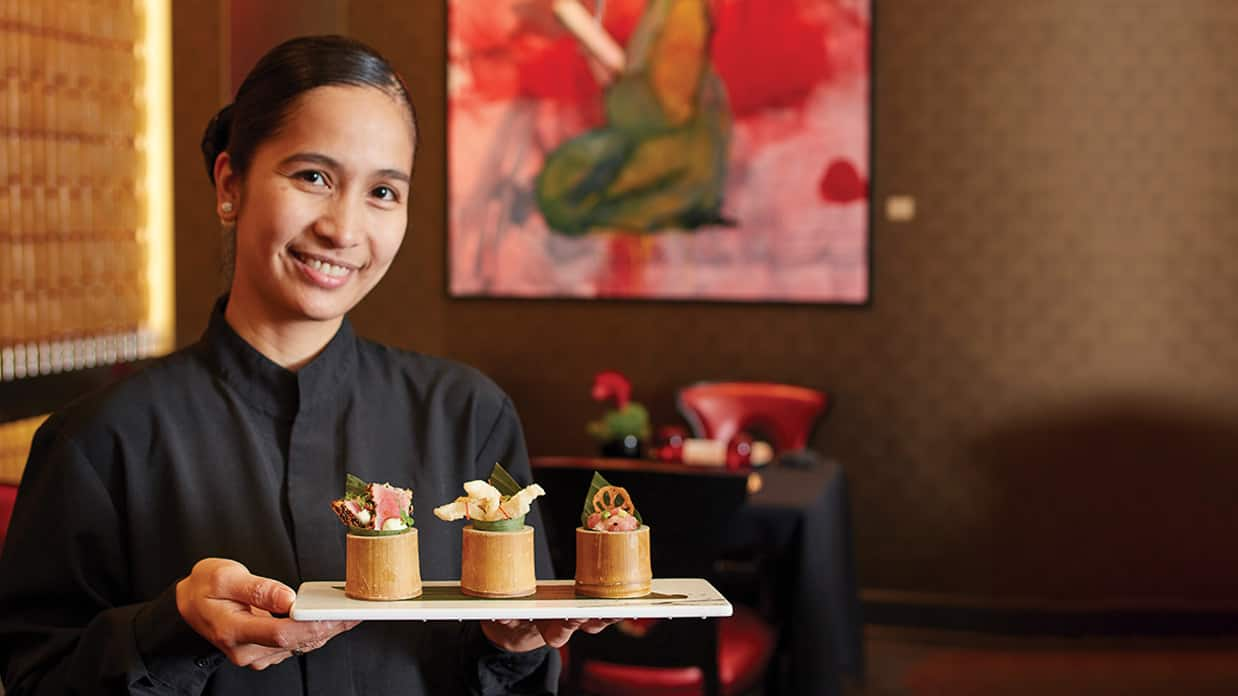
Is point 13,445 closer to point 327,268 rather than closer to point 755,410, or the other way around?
point 755,410

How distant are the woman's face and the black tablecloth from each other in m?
2.31

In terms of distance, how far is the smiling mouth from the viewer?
48.8 inches

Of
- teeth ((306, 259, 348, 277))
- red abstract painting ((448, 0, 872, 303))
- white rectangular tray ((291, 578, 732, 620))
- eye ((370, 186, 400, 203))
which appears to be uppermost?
red abstract painting ((448, 0, 872, 303))

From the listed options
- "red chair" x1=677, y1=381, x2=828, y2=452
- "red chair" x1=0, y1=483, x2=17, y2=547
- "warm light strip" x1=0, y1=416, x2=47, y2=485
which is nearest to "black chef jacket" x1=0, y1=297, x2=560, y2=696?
"red chair" x1=0, y1=483, x2=17, y2=547

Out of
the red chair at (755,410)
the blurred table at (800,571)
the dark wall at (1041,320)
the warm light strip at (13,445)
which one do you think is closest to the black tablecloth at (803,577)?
the blurred table at (800,571)

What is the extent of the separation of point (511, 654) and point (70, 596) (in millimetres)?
396

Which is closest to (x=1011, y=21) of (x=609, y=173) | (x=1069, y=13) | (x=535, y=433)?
(x=1069, y=13)

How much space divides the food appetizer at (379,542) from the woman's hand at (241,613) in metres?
0.05

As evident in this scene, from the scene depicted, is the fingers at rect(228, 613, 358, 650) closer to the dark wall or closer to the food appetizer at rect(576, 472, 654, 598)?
the food appetizer at rect(576, 472, 654, 598)

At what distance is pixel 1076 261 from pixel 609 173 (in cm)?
174

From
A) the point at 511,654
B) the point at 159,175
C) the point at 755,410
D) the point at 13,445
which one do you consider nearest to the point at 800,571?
the point at 755,410

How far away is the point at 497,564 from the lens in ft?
3.89

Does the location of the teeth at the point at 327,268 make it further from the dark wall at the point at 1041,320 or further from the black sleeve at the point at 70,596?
the dark wall at the point at 1041,320

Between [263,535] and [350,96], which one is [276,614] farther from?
[350,96]
